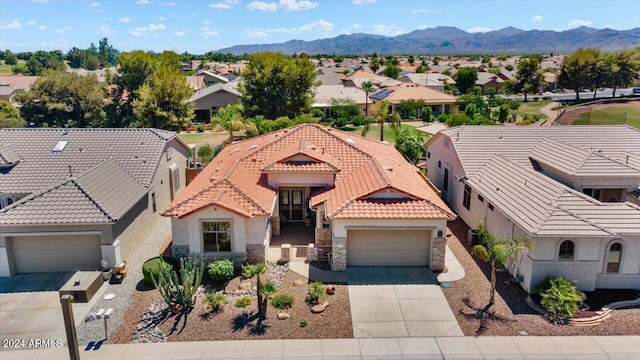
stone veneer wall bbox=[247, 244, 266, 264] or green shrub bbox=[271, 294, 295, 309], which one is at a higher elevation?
stone veneer wall bbox=[247, 244, 266, 264]

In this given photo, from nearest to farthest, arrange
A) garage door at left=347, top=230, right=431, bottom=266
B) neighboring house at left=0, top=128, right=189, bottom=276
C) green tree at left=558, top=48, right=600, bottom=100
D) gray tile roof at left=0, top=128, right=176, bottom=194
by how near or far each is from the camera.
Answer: neighboring house at left=0, top=128, right=189, bottom=276 < garage door at left=347, top=230, right=431, bottom=266 < gray tile roof at left=0, top=128, right=176, bottom=194 < green tree at left=558, top=48, right=600, bottom=100

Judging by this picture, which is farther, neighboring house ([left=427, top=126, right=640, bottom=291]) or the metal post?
neighboring house ([left=427, top=126, right=640, bottom=291])

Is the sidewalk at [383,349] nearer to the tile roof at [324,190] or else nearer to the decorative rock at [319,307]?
the decorative rock at [319,307]

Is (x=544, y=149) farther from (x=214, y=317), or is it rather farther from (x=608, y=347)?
(x=214, y=317)

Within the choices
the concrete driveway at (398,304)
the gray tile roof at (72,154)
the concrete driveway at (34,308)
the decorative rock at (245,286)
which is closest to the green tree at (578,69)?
the concrete driveway at (398,304)

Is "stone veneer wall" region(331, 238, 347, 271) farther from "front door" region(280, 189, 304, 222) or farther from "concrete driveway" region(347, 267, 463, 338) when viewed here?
"front door" region(280, 189, 304, 222)

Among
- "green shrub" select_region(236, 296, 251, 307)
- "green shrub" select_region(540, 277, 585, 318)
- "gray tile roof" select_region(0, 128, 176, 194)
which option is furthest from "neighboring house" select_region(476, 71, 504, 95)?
"green shrub" select_region(236, 296, 251, 307)
